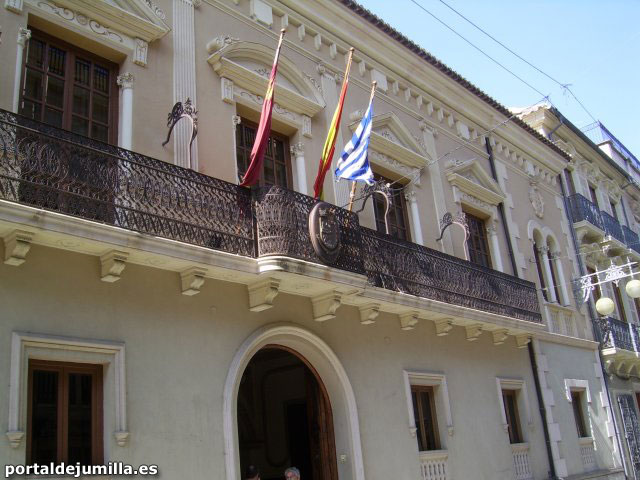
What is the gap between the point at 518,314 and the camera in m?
12.9

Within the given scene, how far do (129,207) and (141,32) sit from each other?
9.99 ft

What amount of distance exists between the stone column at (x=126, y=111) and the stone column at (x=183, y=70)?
652 mm

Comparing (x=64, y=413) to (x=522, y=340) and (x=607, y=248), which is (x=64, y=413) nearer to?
(x=522, y=340)

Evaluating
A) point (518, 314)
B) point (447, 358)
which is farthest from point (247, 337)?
point (518, 314)

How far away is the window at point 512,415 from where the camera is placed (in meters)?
13.2

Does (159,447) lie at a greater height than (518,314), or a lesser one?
lesser

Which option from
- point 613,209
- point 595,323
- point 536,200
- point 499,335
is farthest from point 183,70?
point 613,209

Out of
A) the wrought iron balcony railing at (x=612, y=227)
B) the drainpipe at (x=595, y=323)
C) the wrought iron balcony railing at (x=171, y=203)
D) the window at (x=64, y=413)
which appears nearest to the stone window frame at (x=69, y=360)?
the window at (x=64, y=413)

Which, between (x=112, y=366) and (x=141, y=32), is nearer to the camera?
(x=112, y=366)

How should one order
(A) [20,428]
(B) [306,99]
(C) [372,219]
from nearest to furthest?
(A) [20,428] < (B) [306,99] < (C) [372,219]

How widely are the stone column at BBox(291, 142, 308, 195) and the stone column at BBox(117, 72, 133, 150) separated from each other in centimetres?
303

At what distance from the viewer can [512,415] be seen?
44.1ft

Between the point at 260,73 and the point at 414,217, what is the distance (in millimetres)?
4292

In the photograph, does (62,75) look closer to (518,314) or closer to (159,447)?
(159,447)
